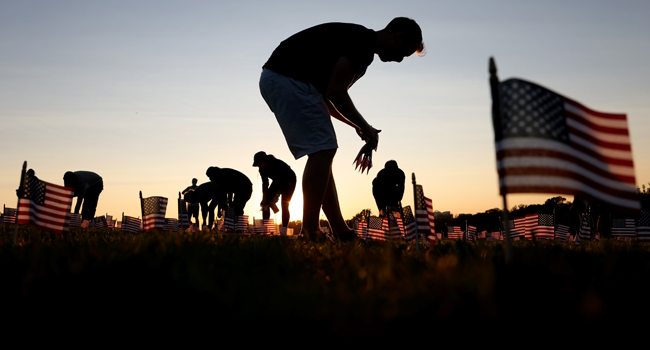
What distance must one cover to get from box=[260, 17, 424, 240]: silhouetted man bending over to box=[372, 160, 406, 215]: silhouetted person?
8.25 metres

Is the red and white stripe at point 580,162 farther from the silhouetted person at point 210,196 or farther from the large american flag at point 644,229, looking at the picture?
the silhouetted person at point 210,196

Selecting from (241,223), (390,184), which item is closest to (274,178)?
(390,184)

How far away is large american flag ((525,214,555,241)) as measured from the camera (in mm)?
12906

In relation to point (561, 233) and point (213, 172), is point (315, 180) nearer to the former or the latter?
point (213, 172)

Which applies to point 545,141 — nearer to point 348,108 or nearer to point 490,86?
point 490,86

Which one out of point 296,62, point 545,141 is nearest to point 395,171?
point 296,62

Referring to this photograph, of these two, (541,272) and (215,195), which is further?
(215,195)

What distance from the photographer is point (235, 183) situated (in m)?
14.8

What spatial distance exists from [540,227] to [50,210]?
1184cm

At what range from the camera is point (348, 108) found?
4043 millimetres

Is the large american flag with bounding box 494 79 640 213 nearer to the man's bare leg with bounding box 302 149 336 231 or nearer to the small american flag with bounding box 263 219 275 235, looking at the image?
the man's bare leg with bounding box 302 149 336 231

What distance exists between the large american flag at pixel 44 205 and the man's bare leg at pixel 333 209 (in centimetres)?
330

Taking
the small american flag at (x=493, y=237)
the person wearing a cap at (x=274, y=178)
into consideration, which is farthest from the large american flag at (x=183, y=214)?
the small american flag at (x=493, y=237)

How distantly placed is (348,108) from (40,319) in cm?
288
